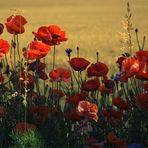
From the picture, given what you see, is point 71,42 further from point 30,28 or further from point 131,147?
point 131,147

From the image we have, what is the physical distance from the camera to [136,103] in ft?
14.8

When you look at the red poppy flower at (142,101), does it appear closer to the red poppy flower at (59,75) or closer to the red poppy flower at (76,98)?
the red poppy flower at (76,98)

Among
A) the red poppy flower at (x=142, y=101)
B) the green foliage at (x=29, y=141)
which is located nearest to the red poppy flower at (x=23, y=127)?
the green foliage at (x=29, y=141)

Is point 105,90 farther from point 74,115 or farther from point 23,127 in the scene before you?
point 23,127

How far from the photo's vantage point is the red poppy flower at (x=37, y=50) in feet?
14.9

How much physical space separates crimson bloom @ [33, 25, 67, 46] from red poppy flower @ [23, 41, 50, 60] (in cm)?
15

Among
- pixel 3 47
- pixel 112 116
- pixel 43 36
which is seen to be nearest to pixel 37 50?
pixel 43 36

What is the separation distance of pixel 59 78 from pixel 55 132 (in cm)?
52

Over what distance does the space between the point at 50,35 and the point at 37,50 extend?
0.26 metres

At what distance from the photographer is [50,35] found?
189 inches

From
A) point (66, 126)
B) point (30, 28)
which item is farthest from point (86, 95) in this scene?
point (30, 28)

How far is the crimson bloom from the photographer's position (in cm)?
479

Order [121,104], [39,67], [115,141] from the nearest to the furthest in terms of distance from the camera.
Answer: [115,141], [121,104], [39,67]

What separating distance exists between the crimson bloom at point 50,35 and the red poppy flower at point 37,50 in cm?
15
